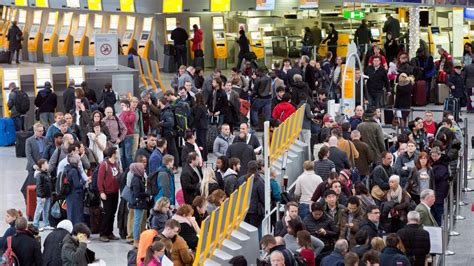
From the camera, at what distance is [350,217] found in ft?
55.7

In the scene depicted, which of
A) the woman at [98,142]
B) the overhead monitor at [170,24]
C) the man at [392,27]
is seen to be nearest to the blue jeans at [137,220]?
the woman at [98,142]

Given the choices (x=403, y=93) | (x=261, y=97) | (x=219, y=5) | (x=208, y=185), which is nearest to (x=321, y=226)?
(x=208, y=185)

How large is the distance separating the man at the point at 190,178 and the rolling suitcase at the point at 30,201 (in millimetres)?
2935

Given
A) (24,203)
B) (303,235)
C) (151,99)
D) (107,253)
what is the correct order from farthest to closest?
(151,99)
(24,203)
(107,253)
(303,235)

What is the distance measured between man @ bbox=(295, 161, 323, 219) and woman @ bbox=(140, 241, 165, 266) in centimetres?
423

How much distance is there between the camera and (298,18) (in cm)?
4194

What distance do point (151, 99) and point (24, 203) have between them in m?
3.89

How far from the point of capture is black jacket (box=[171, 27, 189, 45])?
126 feet

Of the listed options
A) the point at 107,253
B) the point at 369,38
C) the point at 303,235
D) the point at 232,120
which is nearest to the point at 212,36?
the point at 369,38

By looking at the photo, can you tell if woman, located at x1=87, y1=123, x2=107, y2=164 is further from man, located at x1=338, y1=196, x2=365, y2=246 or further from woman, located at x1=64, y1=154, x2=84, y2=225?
man, located at x1=338, y1=196, x2=365, y2=246

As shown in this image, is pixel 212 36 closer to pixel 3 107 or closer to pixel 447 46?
pixel 447 46

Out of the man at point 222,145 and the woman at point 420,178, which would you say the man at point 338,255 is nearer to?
the woman at point 420,178

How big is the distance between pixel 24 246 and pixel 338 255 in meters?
3.92

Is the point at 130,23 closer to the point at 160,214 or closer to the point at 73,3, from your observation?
the point at 73,3
